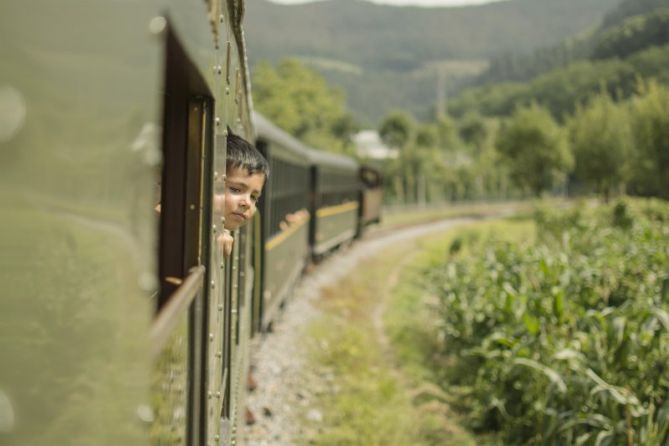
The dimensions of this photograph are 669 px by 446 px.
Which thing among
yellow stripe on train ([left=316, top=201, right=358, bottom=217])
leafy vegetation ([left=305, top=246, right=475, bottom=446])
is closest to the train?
leafy vegetation ([left=305, top=246, right=475, bottom=446])

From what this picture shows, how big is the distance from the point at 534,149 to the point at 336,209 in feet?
102

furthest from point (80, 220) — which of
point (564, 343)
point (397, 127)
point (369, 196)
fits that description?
point (397, 127)

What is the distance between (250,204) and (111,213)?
1849 mm

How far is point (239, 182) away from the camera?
2.87m

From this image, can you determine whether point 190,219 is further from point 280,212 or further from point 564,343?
point 280,212

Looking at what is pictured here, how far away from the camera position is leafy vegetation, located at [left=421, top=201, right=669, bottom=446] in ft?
17.7

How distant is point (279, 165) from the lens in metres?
8.69

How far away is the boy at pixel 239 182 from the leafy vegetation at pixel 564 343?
299 cm

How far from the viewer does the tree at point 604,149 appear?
4034cm

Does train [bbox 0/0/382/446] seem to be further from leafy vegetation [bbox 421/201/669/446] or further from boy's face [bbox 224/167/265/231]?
leafy vegetation [bbox 421/201/669/446]

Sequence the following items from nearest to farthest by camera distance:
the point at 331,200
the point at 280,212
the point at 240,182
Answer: the point at 240,182, the point at 280,212, the point at 331,200

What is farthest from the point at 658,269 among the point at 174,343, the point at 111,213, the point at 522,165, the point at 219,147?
the point at 522,165

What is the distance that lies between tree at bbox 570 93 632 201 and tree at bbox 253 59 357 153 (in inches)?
520

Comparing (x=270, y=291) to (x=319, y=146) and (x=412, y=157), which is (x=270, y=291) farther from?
(x=412, y=157)
